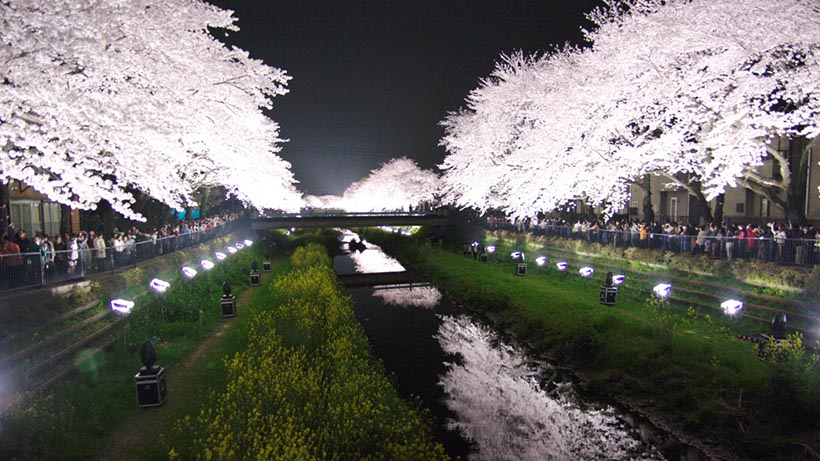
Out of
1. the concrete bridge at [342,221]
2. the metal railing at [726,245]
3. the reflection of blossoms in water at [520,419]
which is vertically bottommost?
the reflection of blossoms in water at [520,419]

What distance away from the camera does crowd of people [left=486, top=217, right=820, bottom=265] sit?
14844 millimetres

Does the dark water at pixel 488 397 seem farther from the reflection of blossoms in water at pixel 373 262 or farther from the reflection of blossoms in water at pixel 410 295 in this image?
the reflection of blossoms in water at pixel 373 262

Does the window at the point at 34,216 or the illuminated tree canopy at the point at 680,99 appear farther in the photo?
the window at the point at 34,216

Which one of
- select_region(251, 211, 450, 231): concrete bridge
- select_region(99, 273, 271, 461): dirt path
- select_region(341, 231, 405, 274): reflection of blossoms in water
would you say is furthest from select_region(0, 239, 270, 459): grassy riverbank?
select_region(251, 211, 450, 231): concrete bridge

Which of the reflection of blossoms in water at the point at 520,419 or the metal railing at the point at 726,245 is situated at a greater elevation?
the metal railing at the point at 726,245

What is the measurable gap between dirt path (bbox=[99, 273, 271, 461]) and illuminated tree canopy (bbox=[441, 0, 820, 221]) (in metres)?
15.4

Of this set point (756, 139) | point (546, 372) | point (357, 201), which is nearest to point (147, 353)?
point (546, 372)

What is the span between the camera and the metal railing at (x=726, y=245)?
14.5 m

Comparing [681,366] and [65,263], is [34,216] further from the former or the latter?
[681,366]

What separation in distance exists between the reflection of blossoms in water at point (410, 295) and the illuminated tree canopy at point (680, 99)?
Answer: 675 centimetres

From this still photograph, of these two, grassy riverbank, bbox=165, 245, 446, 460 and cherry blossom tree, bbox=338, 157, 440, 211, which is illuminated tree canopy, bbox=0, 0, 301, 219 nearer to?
grassy riverbank, bbox=165, 245, 446, 460

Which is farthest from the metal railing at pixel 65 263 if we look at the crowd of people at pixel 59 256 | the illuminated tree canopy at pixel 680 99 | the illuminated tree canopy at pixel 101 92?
the illuminated tree canopy at pixel 680 99

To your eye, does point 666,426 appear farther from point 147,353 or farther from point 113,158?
point 113,158

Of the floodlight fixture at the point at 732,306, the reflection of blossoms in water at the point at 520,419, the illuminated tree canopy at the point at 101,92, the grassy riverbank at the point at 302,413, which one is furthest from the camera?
the floodlight fixture at the point at 732,306
